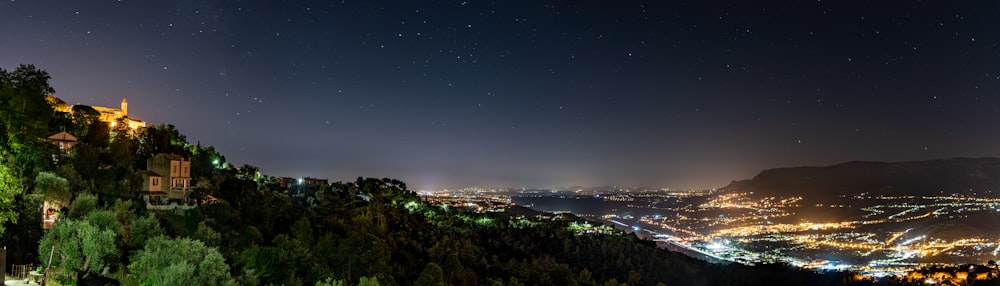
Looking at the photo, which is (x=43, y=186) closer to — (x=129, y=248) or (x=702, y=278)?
(x=129, y=248)

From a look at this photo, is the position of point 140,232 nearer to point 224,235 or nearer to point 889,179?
point 224,235

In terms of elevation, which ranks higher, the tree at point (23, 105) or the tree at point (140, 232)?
the tree at point (23, 105)

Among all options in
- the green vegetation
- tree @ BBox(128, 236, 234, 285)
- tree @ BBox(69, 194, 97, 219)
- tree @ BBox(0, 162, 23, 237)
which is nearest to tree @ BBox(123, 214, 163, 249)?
the green vegetation

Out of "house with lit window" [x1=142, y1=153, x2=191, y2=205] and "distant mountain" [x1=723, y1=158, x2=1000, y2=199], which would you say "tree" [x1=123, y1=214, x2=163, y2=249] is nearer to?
"house with lit window" [x1=142, y1=153, x2=191, y2=205]

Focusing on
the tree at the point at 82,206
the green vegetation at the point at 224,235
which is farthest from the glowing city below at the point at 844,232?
the tree at the point at 82,206

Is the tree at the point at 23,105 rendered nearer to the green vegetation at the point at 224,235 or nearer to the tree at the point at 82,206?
the green vegetation at the point at 224,235

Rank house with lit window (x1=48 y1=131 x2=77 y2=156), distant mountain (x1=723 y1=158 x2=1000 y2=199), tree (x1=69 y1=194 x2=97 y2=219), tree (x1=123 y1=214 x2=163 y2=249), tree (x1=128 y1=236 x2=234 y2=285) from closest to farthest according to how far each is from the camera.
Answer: tree (x1=128 y1=236 x2=234 y2=285) → tree (x1=123 y1=214 x2=163 y2=249) → tree (x1=69 y1=194 x2=97 y2=219) → house with lit window (x1=48 y1=131 x2=77 y2=156) → distant mountain (x1=723 y1=158 x2=1000 y2=199)

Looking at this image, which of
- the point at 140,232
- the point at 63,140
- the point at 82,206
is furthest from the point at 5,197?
the point at 63,140
